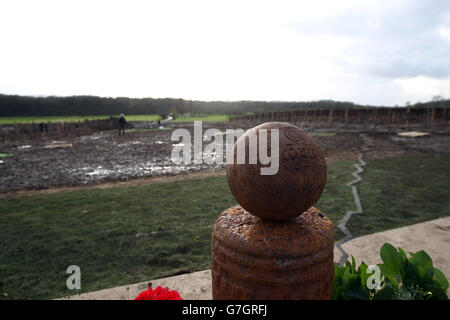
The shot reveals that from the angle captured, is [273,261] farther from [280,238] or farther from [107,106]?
[107,106]

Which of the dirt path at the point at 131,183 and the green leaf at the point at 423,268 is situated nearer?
the green leaf at the point at 423,268

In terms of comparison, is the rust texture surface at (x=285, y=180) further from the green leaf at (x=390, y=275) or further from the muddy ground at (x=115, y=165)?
the muddy ground at (x=115, y=165)

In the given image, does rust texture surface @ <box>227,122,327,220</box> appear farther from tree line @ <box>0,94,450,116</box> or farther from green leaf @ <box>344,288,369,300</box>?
tree line @ <box>0,94,450,116</box>

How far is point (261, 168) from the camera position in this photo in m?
2.01

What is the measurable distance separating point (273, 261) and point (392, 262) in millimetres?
1472

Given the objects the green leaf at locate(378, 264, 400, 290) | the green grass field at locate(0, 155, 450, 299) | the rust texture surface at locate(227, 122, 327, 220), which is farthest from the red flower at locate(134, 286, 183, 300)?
the green leaf at locate(378, 264, 400, 290)

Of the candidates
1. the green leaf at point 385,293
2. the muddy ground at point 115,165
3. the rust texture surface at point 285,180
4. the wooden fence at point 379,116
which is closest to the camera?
the rust texture surface at point 285,180

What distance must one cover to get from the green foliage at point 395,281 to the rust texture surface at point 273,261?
20.2 inches

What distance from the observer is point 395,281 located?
251 cm

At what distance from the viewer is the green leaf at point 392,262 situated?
8.52 ft

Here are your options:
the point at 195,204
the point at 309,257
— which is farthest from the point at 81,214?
the point at 309,257

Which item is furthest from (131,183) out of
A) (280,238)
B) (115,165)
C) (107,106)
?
(107,106)

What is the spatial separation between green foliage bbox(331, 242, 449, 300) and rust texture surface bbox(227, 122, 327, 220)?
3.28 feet

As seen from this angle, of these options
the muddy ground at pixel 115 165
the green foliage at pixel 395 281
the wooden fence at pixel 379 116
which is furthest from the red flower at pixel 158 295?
the wooden fence at pixel 379 116
